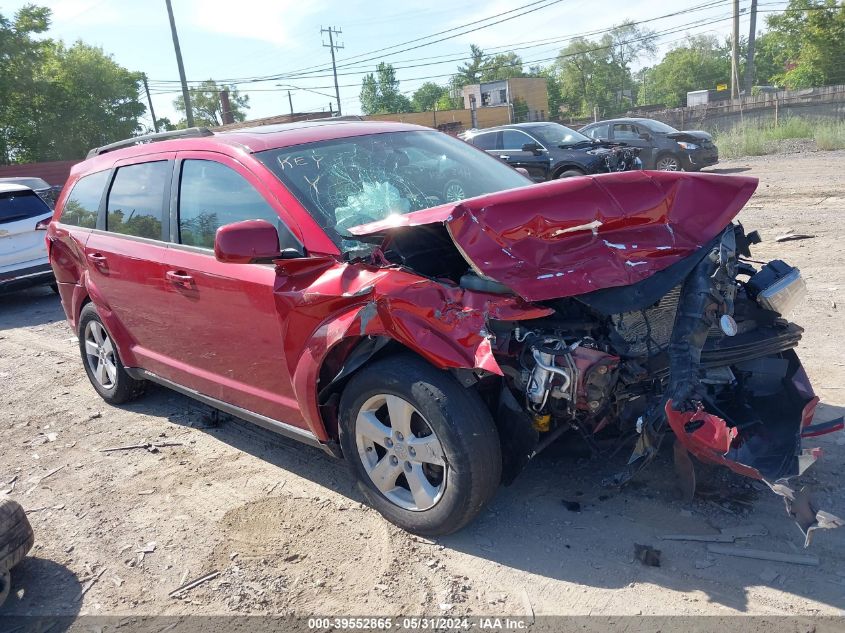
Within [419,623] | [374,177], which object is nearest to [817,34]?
[374,177]

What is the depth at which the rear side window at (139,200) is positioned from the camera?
432cm

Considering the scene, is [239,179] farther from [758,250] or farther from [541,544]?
[758,250]

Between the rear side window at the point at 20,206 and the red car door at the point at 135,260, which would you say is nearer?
the red car door at the point at 135,260

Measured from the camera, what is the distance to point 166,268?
162 inches

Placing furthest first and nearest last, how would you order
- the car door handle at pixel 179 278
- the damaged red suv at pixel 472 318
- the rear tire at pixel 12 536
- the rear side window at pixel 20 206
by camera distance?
1. the rear side window at pixel 20 206
2. the car door handle at pixel 179 278
3. the rear tire at pixel 12 536
4. the damaged red suv at pixel 472 318

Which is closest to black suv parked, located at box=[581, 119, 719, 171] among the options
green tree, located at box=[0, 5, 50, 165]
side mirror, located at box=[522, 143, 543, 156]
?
side mirror, located at box=[522, 143, 543, 156]

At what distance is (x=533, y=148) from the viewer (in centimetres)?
1504

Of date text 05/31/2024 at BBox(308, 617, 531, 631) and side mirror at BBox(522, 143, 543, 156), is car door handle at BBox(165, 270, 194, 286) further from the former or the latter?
side mirror at BBox(522, 143, 543, 156)

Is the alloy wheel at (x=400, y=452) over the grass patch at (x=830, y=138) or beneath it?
over

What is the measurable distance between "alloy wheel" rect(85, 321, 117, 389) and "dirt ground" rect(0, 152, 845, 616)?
64 centimetres

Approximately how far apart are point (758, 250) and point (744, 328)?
5.47 m

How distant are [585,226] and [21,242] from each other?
9.29 m

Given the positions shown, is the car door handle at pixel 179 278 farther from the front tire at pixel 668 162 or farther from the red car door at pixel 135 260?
the front tire at pixel 668 162

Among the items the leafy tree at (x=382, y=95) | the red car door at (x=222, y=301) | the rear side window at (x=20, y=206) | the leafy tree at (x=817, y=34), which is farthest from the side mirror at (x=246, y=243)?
the leafy tree at (x=382, y=95)
